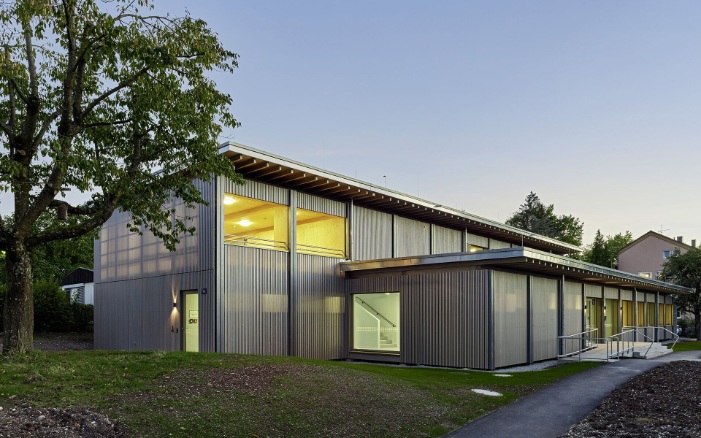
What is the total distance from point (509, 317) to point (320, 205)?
725cm

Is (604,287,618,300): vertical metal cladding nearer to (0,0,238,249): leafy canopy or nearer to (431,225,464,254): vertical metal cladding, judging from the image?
(431,225,464,254): vertical metal cladding

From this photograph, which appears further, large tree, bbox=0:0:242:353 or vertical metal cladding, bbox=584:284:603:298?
vertical metal cladding, bbox=584:284:603:298

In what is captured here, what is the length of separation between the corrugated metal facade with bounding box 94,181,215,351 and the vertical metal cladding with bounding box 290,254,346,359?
317cm

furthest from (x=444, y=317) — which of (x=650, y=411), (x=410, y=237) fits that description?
(x=650, y=411)

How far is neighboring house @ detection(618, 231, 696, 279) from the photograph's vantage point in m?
61.4

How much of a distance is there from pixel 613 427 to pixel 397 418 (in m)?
3.30

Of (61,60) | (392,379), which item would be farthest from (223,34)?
(392,379)

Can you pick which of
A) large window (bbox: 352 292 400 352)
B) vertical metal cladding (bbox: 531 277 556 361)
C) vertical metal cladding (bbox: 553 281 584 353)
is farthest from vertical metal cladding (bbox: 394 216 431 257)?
vertical metal cladding (bbox: 553 281 584 353)

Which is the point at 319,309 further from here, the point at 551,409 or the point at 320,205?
the point at 551,409

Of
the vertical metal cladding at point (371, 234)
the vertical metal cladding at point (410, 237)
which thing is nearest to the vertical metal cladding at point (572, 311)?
the vertical metal cladding at point (410, 237)

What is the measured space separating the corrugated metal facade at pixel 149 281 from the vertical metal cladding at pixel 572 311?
1343 cm

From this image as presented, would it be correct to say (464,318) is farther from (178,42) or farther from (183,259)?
(178,42)

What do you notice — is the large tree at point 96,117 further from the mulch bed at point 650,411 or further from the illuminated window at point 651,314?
the illuminated window at point 651,314

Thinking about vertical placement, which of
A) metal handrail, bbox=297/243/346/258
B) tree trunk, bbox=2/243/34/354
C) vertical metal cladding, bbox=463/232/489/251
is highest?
vertical metal cladding, bbox=463/232/489/251
